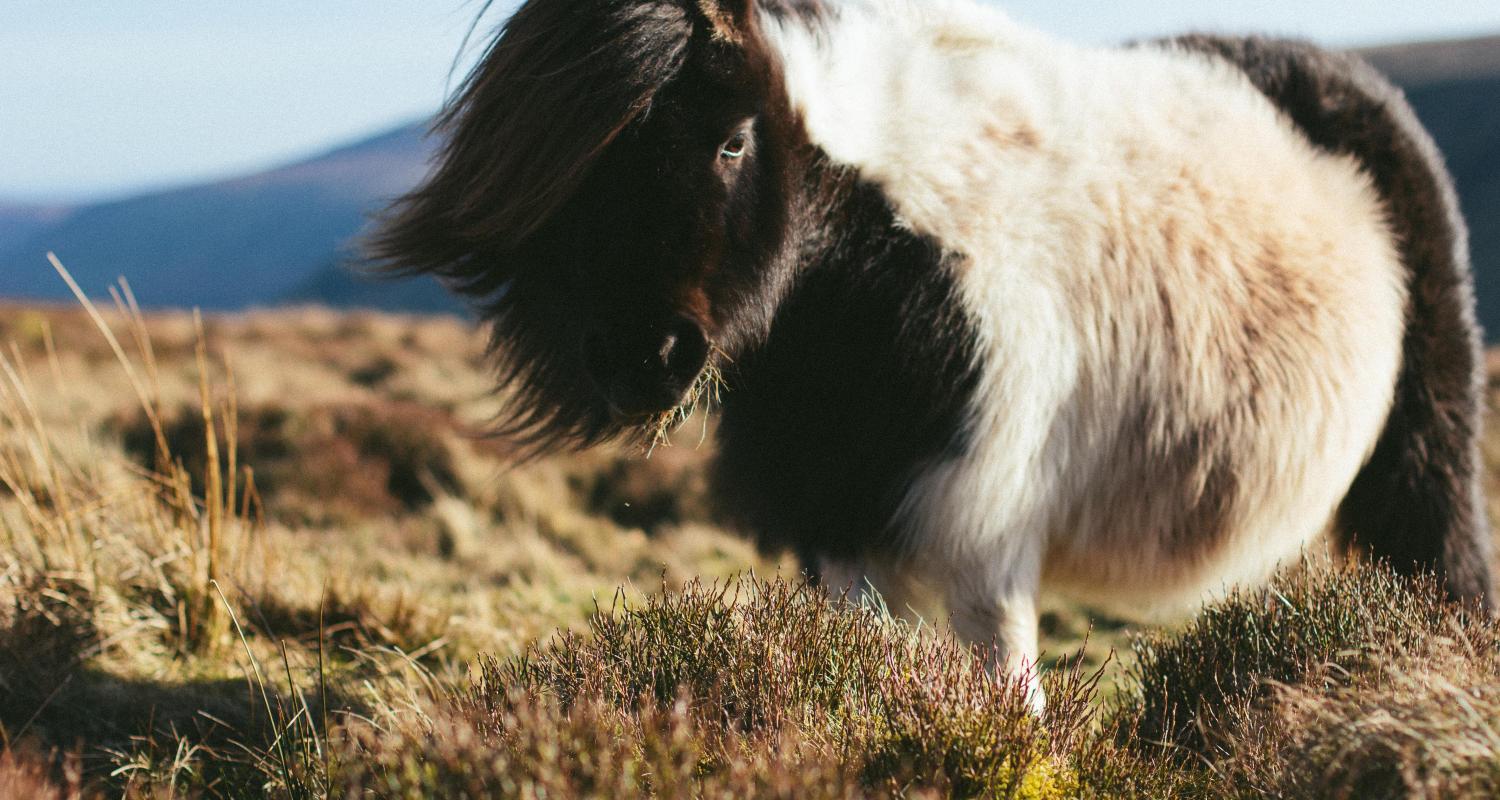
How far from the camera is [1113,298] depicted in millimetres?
2490

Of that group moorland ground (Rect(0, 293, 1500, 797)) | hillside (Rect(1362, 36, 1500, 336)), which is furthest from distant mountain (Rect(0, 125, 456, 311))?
moorland ground (Rect(0, 293, 1500, 797))

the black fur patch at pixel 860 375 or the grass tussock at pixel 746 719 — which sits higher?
the black fur patch at pixel 860 375

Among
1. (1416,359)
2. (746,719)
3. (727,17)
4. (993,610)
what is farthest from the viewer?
(1416,359)

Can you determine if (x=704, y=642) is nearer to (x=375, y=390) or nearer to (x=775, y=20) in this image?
(x=775, y=20)

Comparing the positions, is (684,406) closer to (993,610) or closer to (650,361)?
(650,361)

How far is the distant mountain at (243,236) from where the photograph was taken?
81875 mm

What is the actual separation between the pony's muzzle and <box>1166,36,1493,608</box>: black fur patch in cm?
193

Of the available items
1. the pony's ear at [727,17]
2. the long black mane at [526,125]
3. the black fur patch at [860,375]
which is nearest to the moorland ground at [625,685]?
the black fur patch at [860,375]

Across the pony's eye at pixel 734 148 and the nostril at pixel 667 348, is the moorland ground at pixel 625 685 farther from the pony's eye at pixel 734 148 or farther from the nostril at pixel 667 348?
the pony's eye at pixel 734 148

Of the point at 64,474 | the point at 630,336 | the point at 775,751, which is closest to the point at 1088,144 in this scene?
the point at 630,336

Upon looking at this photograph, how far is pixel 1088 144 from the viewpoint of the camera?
2559mm

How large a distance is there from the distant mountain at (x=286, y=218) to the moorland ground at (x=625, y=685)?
198 ft

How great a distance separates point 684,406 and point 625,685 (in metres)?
0.62

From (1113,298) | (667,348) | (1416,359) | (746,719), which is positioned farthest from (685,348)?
(1416,359)
